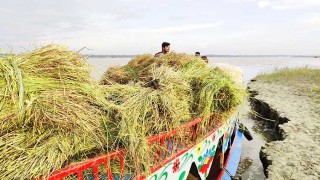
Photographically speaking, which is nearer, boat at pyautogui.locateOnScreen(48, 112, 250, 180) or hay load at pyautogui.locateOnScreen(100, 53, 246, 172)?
boat at pyautogui.locateOnScreen(48, 112, 250, 180)

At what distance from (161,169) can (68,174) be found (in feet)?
4.48

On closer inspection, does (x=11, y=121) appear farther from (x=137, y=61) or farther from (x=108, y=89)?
(x=137, y=61)

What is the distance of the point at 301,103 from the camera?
45.3ft

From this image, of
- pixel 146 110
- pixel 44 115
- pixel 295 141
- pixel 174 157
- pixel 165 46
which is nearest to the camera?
pixel 44 115

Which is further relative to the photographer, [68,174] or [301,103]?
[301,103]

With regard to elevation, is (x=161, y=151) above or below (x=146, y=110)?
below

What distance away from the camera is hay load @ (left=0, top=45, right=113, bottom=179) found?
6.91 ft

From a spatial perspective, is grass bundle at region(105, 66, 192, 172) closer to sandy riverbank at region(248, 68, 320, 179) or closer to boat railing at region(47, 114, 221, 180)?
boat railing at region(47, 114, 221, 180)

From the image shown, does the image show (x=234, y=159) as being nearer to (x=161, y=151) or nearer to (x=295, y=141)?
(x=295, y=141)

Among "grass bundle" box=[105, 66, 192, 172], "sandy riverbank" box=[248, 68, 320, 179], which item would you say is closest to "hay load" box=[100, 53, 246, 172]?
"grass bundle" box=[105, 66, 192, 172]

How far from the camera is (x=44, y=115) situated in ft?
7.34

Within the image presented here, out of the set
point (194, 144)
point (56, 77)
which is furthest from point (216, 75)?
point (56, 77)

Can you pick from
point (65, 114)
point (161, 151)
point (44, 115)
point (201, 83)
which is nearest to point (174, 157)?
point (161, 151)

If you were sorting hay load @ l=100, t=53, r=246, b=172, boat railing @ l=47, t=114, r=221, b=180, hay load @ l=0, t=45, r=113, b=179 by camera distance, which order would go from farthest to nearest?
hay load @ l=100, t=53, r=246, b=172 → boat railing @ l=47, t=114, r=221, b=180 → hay load @ l=0, t=45, r=113, b=179
